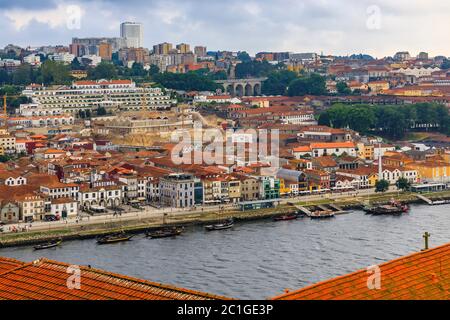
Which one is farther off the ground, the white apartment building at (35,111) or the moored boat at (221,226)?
the white apartment building at (35,111)

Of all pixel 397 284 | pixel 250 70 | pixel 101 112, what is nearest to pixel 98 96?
pixel 101 112

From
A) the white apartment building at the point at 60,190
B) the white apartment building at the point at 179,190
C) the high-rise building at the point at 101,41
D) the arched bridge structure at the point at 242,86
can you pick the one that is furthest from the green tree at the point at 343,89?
the high-rise building at the point at 101,41

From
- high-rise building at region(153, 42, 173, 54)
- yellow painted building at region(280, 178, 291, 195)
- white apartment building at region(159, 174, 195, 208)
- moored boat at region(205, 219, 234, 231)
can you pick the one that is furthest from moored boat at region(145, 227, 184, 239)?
high-rise building at region(153, 42, 173, 54)

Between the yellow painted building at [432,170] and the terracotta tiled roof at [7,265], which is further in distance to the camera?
the yellow painted building at [432,170]

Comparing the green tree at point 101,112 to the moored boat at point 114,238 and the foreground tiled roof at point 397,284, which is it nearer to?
the moored boat at point 114,238

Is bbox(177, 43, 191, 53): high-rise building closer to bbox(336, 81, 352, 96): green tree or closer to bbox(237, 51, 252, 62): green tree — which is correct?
bbox(237, 51, 252, 62): green tree
